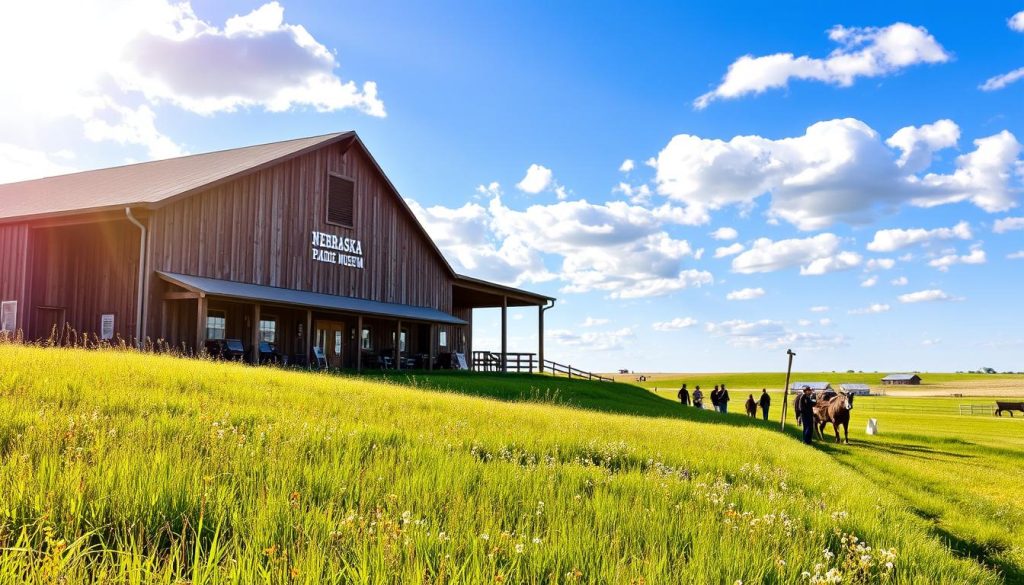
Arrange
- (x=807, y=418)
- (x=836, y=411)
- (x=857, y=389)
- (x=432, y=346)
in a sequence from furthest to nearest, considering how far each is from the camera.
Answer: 1. (x=857, y=389)
2. (x=432, y=346)
3. (x=836, y=411)
4. (x=807, y=418)

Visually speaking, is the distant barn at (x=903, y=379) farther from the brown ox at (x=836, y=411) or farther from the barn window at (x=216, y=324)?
the barn window at (x=216, y=324)

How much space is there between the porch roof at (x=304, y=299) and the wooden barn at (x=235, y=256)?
79mm

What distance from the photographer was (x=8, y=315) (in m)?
23.3

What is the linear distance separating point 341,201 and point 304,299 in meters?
5.99

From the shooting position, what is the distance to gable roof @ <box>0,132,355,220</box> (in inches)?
883

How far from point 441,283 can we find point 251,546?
105ft

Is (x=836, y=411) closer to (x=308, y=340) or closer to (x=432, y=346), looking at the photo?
(x=308, y=340)

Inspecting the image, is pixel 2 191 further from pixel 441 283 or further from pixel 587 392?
pixel 587 392

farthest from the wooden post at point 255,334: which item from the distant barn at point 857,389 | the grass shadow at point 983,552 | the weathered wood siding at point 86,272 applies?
the distant barn at point 857,389

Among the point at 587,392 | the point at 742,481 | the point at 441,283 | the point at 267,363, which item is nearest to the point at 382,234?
the point at 441,283

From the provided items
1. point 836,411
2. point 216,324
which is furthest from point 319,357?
point 836,411

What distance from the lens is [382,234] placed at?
1241 inches

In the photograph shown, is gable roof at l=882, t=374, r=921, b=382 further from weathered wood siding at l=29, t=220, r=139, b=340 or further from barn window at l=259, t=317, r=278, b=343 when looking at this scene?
weathered wood siding at l=29, t=220, r=139, b=340

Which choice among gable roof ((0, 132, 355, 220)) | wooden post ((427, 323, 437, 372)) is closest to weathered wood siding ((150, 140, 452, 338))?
gable roof ((0, 132, 355, 220))
